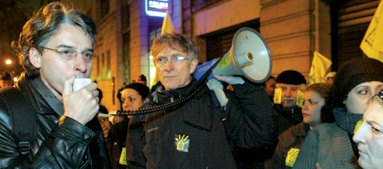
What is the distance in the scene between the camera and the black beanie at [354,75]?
1.76m

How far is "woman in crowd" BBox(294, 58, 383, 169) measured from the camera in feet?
5.42

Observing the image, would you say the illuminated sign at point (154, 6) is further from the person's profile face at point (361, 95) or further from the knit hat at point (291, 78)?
the person's profile face at point (361, 95)

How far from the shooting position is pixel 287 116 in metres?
3.25

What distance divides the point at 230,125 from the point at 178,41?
83cm

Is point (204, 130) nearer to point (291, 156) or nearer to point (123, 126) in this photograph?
point (291, 156)

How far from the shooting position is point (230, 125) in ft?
6.08

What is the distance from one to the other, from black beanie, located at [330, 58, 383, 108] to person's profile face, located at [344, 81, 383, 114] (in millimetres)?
31

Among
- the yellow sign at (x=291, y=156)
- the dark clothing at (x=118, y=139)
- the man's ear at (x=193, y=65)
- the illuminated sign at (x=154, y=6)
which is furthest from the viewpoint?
the illuminated sign at (x=154, y=6)

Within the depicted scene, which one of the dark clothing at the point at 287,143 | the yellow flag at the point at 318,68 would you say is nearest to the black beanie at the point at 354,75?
the dark clothing at the point at 287,143

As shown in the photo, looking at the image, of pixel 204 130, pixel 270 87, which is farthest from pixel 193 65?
pixel 270 87

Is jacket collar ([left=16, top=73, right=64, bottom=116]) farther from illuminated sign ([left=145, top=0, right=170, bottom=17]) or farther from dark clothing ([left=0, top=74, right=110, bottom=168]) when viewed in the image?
illuminated sign ([left=145, top=0, right=170, bottom=17])

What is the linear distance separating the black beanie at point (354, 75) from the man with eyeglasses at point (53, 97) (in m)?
1.85

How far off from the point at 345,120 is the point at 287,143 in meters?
0.92

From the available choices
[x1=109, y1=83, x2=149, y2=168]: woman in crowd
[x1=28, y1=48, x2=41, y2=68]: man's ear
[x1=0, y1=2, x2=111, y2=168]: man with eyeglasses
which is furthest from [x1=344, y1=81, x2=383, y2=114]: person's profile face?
[x1=109, y1=83, x2=149, y2=168]: woman in crowd
